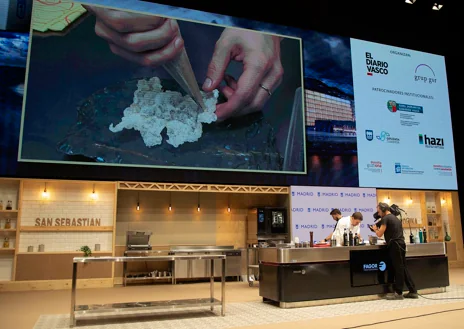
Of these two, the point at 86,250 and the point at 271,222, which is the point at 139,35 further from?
the point at 271,222

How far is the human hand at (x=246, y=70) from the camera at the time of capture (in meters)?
10.3

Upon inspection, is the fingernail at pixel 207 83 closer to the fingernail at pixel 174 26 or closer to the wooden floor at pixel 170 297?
the fingernail at pixel 174 26

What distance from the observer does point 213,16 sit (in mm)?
10562

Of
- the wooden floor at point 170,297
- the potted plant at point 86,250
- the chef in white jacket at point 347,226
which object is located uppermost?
the chef in white jacket at point 347,226

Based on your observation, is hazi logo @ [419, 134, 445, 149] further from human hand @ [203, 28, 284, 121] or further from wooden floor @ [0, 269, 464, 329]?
human hand @ [203, 28, 284, 121]

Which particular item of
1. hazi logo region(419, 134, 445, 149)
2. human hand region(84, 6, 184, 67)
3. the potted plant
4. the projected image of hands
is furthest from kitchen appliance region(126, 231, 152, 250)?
hazi logo region(419, 134, 445, 149)

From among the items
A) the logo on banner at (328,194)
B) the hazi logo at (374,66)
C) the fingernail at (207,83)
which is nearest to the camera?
the fingernail at (207,83)

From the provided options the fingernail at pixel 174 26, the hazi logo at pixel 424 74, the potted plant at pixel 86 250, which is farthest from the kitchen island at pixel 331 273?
the hazi logo at pixel 424 74

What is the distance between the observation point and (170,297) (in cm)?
718

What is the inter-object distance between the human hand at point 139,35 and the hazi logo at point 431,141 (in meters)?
7.39

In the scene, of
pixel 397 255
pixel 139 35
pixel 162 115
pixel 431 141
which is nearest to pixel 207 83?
pixel 162 115

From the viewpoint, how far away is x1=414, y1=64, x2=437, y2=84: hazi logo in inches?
491

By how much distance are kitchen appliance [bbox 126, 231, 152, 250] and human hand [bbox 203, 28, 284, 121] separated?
3.37 meters

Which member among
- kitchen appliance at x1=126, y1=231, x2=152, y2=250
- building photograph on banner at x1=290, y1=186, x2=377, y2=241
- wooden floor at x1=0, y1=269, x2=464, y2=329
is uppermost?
building photograph on banner at x1=290, y1=186, x2=377, y2=241
